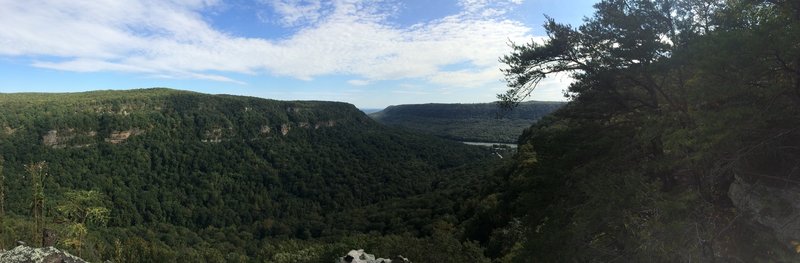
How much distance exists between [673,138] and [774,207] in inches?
97.2

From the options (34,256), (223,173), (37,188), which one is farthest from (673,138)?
(223,173)

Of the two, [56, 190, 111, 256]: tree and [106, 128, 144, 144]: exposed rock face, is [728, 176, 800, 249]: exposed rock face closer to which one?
[56, 190, 111, 256]: tree

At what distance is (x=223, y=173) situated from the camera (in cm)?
12462

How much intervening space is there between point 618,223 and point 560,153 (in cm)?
352

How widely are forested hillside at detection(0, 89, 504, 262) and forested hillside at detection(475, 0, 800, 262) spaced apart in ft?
114

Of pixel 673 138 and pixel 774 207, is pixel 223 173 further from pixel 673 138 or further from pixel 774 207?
pixel 774 207

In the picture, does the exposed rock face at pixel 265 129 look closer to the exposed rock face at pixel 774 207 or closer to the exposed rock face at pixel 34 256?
the exposed rock face at pixel 34 256

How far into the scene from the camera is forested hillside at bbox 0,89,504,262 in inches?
2970

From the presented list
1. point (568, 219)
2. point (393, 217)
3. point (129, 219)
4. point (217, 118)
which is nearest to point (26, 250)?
point (568, 219)

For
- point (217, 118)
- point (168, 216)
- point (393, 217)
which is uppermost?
point (217, 118)

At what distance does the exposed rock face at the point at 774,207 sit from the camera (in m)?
8.70

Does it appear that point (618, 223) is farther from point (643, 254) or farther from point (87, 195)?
point (87, 195)

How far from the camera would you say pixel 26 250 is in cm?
1195

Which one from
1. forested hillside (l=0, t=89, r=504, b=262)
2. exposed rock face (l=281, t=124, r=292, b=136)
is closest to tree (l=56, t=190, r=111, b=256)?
forested hillside (l=0, t=89, r=504, b=262)
